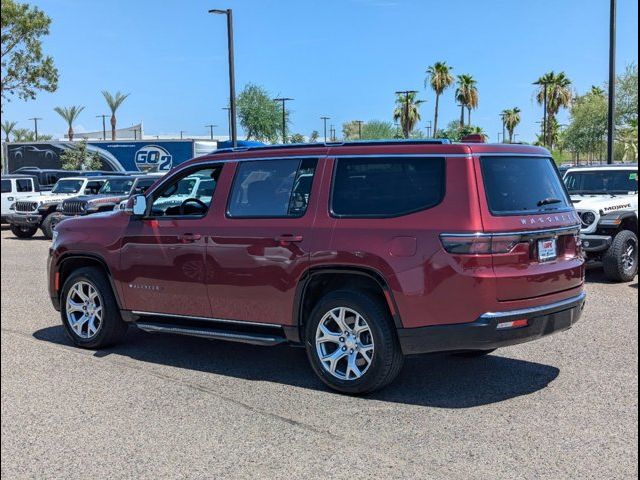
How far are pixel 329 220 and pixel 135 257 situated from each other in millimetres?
Result: 2025

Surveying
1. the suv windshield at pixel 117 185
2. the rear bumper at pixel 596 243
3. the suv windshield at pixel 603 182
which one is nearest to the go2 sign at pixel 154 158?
the suv windshield at pixel 117 185

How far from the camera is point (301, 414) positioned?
15.9 ft

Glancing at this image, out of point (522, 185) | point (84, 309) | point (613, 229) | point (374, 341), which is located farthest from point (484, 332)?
point (613, 229)

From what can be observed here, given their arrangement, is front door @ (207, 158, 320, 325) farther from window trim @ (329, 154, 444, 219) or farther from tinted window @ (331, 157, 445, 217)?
tinted window @ (331, 157, 445, 217)

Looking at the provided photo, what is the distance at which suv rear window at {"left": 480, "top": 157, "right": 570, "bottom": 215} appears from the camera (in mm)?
4973

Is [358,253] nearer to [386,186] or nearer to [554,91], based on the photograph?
[386,186]

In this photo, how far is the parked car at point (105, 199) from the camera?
59.2 ft

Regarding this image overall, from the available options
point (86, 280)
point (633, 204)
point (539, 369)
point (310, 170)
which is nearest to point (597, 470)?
point (539, 369)

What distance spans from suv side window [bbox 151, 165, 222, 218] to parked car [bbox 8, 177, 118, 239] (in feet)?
47.8

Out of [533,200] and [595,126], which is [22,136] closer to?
[595,126]

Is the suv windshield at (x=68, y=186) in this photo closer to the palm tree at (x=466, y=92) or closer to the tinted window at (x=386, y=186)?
the tinted window at (x=386, y=186)

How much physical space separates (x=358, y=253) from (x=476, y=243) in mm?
854

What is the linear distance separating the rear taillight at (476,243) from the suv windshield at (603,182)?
8.07 meters

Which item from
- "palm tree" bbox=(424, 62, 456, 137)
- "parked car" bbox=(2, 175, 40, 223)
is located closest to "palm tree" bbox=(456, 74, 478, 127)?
"palm tree" bbox=(424, 62, 456, 137)
